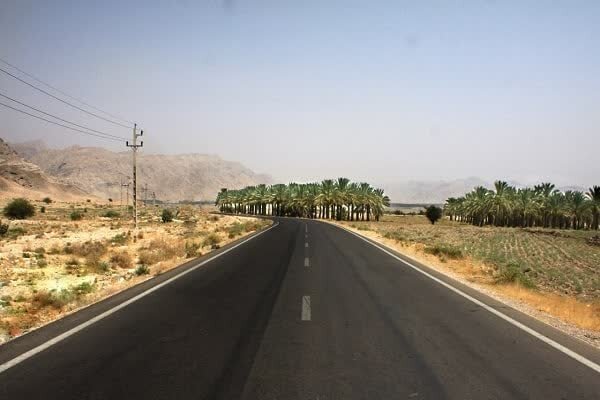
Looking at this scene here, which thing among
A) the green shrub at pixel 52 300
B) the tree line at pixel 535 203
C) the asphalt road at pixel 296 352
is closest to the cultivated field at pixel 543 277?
the asphalt road at pixel 296 352

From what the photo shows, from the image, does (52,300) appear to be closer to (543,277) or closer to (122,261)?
(122,261)

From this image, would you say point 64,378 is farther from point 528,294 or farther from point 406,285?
point 528,294

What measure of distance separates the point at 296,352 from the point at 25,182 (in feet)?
454

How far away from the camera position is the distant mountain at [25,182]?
112831 mm

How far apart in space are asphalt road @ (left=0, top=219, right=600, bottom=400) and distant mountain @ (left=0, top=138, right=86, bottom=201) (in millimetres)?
116188

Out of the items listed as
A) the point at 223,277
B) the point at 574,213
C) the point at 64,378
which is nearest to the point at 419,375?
the point at 64,378

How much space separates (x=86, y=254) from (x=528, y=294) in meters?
17.7

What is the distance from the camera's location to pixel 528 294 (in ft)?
41.5

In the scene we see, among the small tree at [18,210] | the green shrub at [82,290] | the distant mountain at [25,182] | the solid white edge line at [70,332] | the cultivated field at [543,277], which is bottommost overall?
the cultivated field at [543,277]

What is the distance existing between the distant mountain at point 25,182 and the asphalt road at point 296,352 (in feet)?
381

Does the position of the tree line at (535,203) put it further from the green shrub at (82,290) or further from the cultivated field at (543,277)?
the green shrub at (82,290)

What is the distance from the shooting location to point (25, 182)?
12375 cm

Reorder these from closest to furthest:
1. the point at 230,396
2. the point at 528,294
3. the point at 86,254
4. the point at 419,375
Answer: the point at 230,396, the point at 419,375, the point at 528,294, the point at 86,254

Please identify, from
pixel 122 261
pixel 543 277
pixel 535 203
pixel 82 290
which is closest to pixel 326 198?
pixel 535 203
